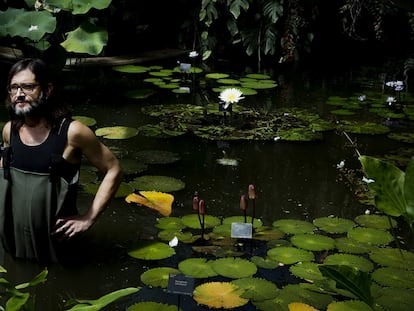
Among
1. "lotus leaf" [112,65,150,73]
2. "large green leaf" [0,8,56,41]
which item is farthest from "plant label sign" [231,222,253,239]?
"lotus leaf" [112,65,150,73]

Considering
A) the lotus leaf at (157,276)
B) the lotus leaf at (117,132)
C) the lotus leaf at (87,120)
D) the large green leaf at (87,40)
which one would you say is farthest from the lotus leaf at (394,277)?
the large green leaf at (87,40)

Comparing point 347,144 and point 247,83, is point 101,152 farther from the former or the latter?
point 247,83

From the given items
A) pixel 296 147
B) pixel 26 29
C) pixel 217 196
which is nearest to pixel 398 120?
pixel 296 147

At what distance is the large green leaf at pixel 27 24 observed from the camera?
3.81 metres

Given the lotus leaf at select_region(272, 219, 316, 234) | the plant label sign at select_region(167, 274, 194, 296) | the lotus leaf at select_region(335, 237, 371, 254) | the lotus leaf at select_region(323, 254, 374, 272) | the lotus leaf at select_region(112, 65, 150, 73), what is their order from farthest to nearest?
the lotus leaf at select_region(112, 65, 150, 73) < the lotus leaf at select_region(272, 219, 316, 234) < the lotus leaf at select_region(335, 237, 371, 254) < the lotus leaf at select_region(323, 254, 374, 272) < the plant label sign at select_region(167, 274, 194, 296)

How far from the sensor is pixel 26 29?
3.84 m

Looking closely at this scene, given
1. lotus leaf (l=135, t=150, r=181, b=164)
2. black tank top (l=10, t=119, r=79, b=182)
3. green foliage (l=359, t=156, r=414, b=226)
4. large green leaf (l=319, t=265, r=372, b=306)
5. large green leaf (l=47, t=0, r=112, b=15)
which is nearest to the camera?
large green leaf (l=319, t=265, r=372, b=306)

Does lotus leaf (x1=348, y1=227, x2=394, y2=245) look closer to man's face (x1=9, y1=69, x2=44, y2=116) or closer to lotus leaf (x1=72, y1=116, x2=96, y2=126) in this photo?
man's face (x1=9, y1=69, x2=44, y2=116)

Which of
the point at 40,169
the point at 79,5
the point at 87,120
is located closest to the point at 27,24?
the point at 79,5

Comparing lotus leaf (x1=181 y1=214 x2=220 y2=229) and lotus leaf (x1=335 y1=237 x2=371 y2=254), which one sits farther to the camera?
lotus leaf (x1=181 y1=214 x2=220 y2=229)

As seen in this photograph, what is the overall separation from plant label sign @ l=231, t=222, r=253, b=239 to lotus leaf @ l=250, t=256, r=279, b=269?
111 millimetres

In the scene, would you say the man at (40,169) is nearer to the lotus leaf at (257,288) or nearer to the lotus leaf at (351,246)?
the lotus leaf at (257,288)

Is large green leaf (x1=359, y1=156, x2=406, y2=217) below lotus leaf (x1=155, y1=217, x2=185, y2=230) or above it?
above

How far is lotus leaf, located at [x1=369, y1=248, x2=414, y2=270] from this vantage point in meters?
2.26
